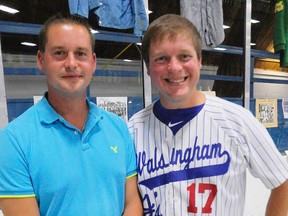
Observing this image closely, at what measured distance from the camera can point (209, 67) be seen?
9.89 feet

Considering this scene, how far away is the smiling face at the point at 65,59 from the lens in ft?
3.12

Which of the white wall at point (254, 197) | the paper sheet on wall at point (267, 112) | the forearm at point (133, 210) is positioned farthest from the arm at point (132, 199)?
the paper sheet on wall at point (267, 112)

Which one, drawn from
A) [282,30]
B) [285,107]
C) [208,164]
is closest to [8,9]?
[208,164]

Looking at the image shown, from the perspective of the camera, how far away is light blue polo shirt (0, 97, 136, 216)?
33.7 inches

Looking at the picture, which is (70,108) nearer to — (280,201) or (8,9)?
(280,201)

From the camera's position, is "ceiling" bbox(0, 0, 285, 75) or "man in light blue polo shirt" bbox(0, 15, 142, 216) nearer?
"man in light blue polo shirt" bbox(0, 15, 142, 216)

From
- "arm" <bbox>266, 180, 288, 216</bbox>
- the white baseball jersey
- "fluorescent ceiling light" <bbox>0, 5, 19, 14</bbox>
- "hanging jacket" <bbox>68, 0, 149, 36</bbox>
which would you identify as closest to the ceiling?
"fluorescent ceiling light" <bbox>0, 5, 19, 14</bbox>

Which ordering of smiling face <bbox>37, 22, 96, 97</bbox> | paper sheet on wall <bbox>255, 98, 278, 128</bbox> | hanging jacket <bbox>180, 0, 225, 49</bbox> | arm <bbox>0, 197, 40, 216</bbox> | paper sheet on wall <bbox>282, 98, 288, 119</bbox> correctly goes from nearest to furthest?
arm <bbox>0, 197, 40, 216</bbox>, smiling face <bbox>37, 22, 96, 97</bbox>, hanging jacket <bbox>180, 0, 225, 49</bbox>, paper sheet on wall <bbox>255, 98, 278, 128</bbox>, paper sheet on wall <bbox>282, 98, 288, 119</bbox>

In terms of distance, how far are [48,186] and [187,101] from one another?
0.57 meters

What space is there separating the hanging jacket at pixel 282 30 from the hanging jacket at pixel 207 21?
0.75 m

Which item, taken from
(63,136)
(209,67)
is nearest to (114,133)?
(63,136)

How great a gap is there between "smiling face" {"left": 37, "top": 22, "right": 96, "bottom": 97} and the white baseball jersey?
0.38 metres

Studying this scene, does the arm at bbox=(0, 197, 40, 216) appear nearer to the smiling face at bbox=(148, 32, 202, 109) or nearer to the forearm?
the forearm

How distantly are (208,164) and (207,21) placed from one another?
4.49 feet
